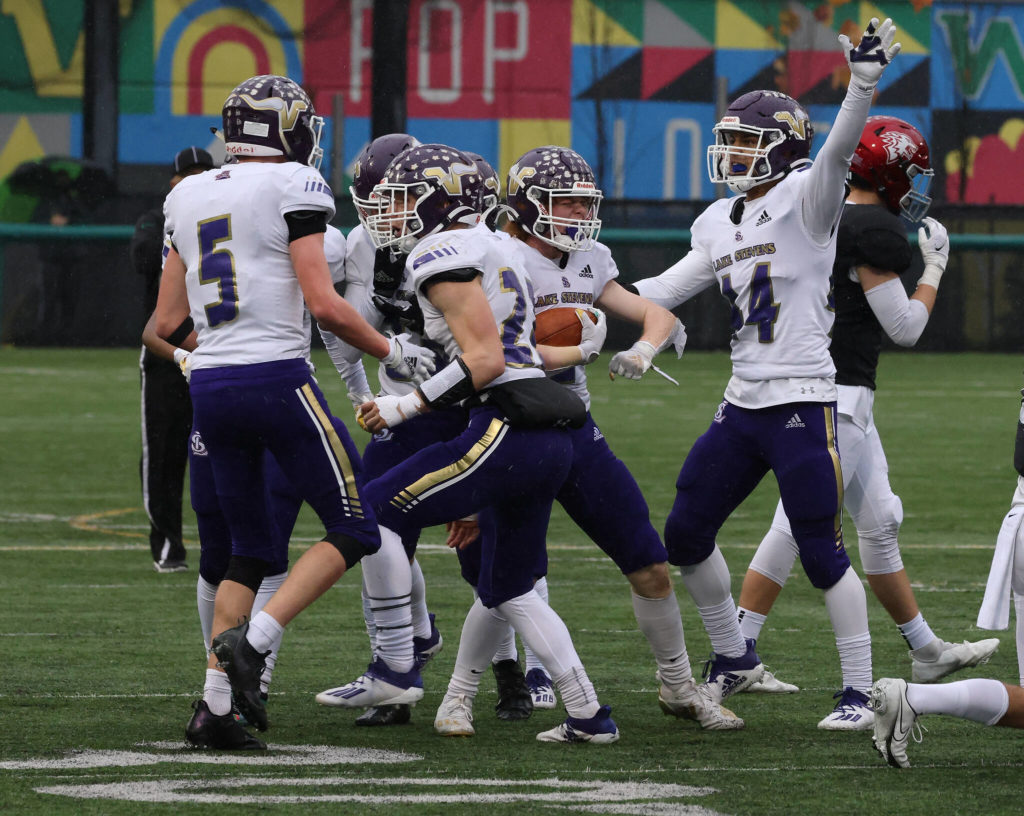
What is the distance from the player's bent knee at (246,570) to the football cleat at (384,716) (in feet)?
2.02

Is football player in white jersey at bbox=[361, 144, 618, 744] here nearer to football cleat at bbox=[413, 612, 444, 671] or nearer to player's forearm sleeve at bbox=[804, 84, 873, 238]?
football cleat at bbox=[413, 612, 444, 671]

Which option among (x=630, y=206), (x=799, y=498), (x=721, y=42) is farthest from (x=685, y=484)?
(x=721, y=42)

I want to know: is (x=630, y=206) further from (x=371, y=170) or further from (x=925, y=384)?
(x=371, y=170)

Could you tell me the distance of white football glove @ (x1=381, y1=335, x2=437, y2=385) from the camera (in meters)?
5.47

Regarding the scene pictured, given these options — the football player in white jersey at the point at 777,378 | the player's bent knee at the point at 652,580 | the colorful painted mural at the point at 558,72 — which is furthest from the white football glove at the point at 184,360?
the colorful painted mural at the point at 558,72

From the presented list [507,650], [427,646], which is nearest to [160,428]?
[427,646]

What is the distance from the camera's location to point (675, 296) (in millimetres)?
6312

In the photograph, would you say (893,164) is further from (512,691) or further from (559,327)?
(512,691)

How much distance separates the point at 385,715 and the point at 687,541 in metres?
1.11

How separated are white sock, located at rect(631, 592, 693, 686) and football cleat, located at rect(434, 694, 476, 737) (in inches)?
24.0

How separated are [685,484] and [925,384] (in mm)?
16252

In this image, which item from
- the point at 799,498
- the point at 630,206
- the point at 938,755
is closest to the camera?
the point at 938,755

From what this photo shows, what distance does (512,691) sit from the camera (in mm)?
6148

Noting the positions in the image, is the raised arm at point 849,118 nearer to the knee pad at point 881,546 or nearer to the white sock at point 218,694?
the knee pad at point 881,546
